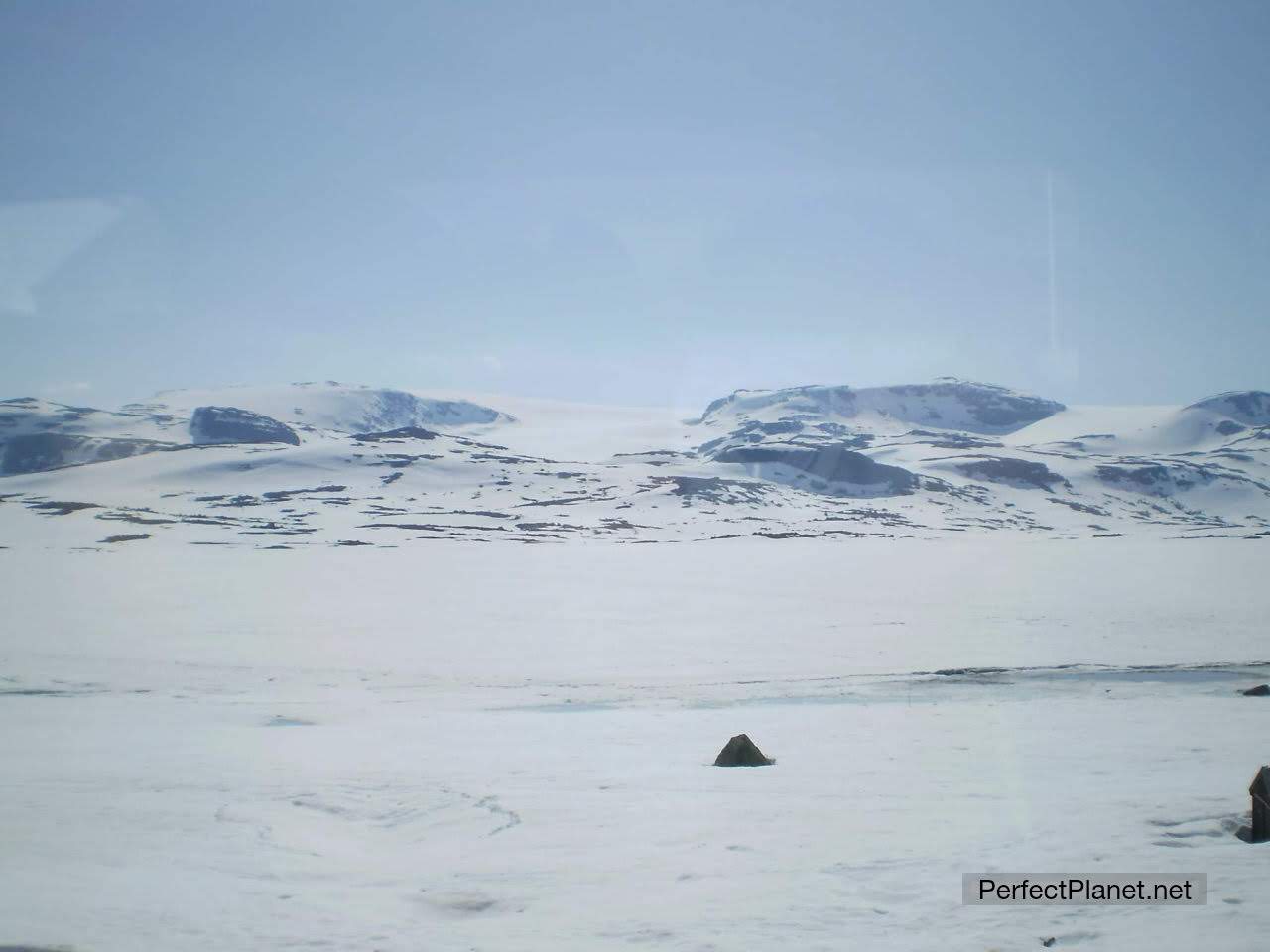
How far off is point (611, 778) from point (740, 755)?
246 cm

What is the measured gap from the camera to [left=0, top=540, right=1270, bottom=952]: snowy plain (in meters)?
7.77

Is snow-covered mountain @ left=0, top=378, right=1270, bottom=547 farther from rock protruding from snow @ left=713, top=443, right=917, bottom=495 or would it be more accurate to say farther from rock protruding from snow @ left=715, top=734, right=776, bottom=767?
rock protruding from snow @ left=715, top=734, right=776, bottom=767

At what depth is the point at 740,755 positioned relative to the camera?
14570 mm

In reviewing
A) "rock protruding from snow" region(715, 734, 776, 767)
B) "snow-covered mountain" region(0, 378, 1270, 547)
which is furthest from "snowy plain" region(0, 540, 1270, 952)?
"snow-covered mountain" region(0, 378, 1270, 547)

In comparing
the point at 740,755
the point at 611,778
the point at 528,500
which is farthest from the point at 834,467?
the point at 611,778

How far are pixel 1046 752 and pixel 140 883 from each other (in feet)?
46.0

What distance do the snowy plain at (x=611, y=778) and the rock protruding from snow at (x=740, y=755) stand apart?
0.59m

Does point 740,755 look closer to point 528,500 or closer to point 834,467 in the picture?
point 528,500

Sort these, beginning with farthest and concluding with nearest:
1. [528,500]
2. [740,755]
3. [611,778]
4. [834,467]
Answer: [834,467] → [528,500] → [740,755] → [611,778]

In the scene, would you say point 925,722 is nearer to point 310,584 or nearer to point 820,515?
point 310,584

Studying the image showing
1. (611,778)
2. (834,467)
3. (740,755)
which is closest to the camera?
(611,778)

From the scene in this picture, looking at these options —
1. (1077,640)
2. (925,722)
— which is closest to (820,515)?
(1077,640)

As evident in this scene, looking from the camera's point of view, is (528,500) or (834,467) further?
(834,467)

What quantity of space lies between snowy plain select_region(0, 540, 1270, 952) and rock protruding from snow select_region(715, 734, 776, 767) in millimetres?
592
